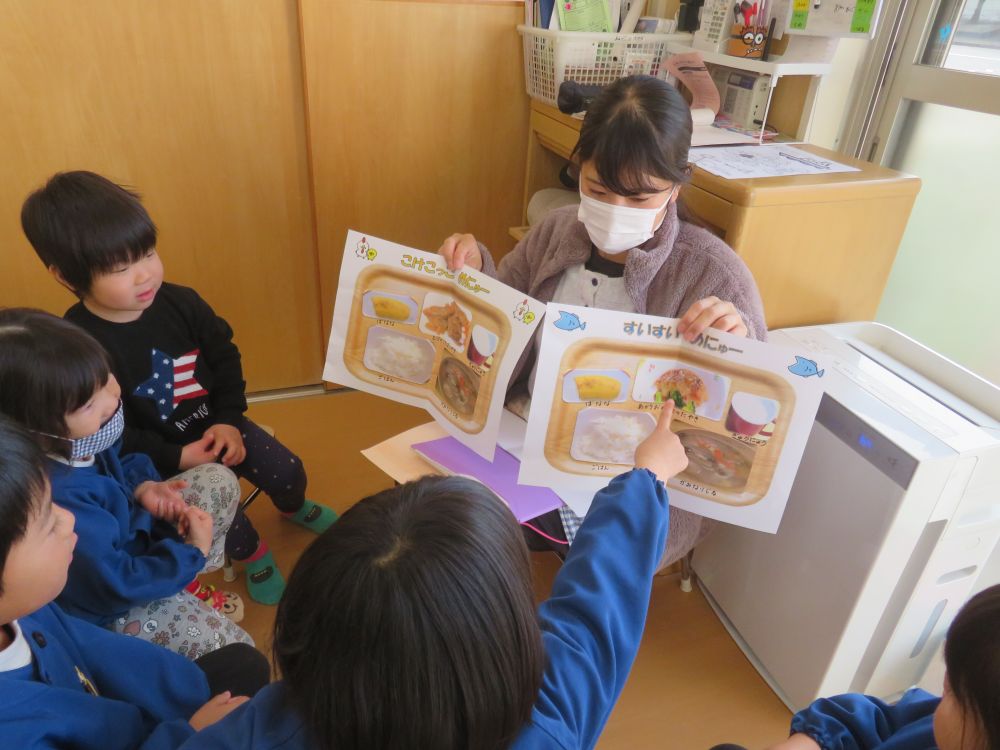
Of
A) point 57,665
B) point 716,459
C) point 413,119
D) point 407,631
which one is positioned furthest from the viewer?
point 413,119

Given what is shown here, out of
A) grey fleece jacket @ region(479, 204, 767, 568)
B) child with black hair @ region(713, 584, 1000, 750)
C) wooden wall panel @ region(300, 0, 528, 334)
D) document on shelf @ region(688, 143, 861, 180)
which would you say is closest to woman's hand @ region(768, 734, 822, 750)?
child with black hair @ region(713, 584, 1000, 750)

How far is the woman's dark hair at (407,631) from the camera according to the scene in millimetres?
469

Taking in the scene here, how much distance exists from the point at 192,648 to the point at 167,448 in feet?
1.47

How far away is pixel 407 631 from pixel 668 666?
1.11 metres

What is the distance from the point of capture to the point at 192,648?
1.01m

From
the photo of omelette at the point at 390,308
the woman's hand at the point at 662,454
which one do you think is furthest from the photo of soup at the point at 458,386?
the woman's hand at the point at 662,454

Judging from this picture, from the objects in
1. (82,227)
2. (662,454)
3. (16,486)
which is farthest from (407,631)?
(82,227)

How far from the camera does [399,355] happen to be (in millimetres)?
1175

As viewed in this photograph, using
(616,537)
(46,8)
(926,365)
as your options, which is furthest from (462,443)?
(46,8)

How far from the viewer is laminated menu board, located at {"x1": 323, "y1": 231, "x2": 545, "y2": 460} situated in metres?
1.05

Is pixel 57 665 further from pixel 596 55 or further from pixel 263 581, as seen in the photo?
pixel 596 55

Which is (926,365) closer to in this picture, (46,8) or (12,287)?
(46,8)

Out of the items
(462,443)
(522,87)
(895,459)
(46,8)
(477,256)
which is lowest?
(462,443)

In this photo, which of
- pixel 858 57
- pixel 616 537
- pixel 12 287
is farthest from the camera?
pixel 12 287
